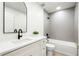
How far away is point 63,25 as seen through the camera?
3326 millimetres

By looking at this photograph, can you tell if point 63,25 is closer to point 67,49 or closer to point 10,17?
point 67,49

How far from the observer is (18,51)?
0.86m

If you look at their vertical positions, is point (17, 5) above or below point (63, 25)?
above

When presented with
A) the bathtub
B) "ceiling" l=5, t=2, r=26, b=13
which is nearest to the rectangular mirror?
"ceiling" l=5, t=2, r=26, b=13

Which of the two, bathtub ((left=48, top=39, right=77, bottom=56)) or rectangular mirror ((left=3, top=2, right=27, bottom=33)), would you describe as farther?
bathtub ((left=48, top=39, right=77, bottom=56))

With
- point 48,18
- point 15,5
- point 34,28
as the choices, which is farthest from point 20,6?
point 48,18

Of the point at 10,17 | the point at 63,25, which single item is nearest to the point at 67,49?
the point at 63,25

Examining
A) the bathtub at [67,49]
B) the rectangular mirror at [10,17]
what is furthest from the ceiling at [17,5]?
the bathtub at [67,49]

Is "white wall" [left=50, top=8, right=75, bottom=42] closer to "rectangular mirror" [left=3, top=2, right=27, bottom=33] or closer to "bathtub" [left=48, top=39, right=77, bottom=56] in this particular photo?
"bathtub" [left=48, top=39, right=77, bottom=56]

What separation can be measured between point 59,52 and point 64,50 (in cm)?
28

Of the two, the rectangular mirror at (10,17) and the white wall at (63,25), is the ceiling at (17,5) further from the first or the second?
the white wall at (63,25)

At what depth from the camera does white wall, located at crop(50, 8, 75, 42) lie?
3053mm

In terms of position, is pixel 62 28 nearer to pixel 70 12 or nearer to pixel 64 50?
pixel 70 12

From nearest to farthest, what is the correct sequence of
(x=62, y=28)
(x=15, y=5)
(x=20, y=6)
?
(x=15, y=5) → (x=20, y=6) → (x=62, y=28)
